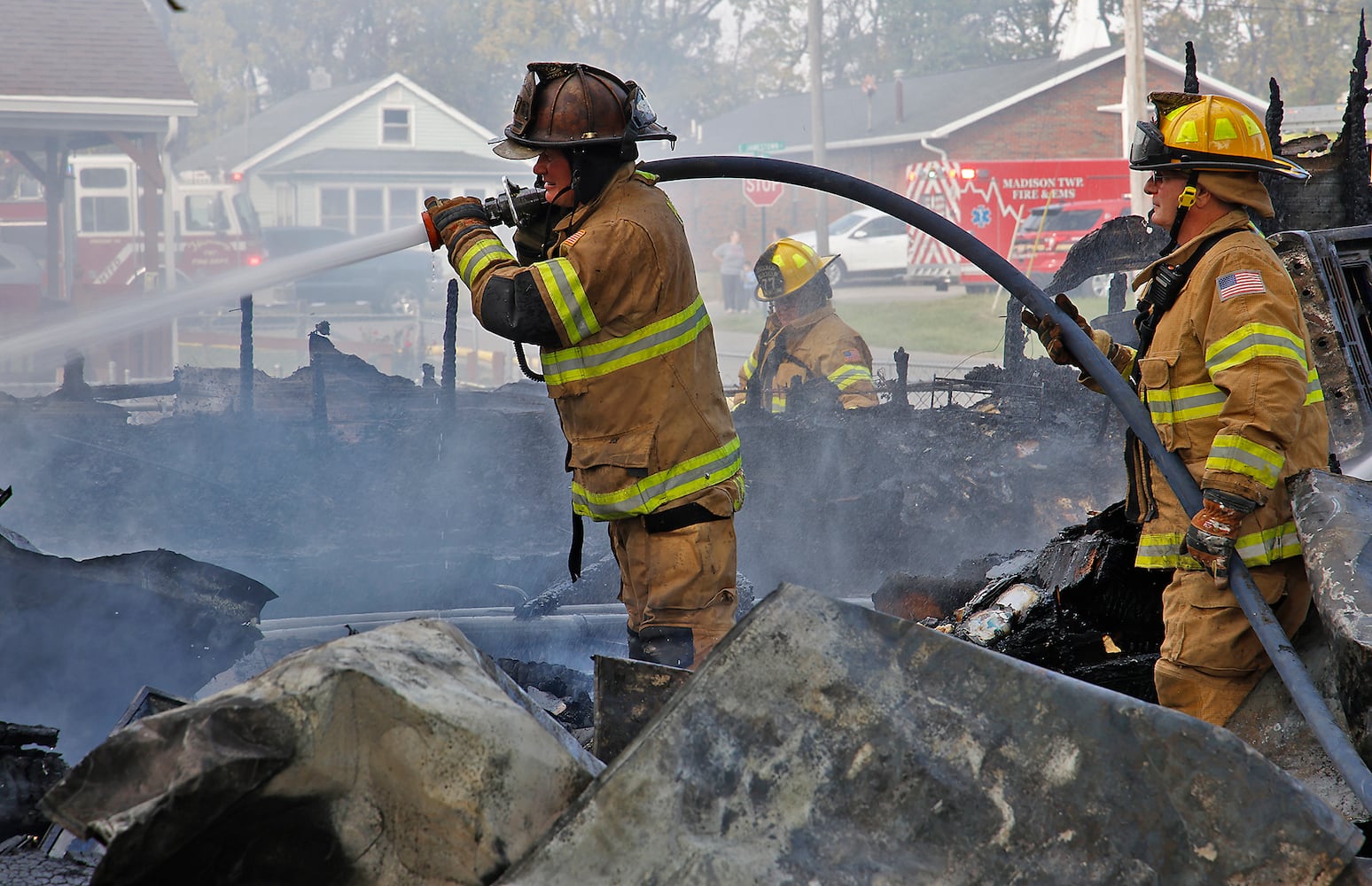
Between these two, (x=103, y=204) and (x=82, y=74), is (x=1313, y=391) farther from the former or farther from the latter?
(x=103, y=204)

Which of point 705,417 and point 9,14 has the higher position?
point 9,14

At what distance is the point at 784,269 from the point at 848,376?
2.86 feet

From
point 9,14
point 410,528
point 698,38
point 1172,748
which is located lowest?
point 410,528

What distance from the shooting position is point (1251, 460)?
2.64m

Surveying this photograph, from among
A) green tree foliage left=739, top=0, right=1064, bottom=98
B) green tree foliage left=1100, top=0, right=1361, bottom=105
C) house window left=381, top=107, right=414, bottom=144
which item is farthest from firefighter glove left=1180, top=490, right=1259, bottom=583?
green tree foliage left=739, top=0, right=1064, bottom=98

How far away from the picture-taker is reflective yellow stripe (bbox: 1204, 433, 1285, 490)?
2.64 metres

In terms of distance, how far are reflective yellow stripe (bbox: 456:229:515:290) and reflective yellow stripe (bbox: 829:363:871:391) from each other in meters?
4.40

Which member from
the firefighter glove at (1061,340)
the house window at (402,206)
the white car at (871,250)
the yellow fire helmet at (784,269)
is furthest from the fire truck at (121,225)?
the firefighter glove at (1061,340)

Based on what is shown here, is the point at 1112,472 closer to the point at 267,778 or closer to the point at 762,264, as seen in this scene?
the point at 762,264

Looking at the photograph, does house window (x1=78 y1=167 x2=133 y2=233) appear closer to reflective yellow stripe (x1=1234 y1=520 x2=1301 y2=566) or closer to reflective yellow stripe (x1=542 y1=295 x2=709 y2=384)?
reflective yellow stripe (x1=542 y1=295 x2=709 y2=384)

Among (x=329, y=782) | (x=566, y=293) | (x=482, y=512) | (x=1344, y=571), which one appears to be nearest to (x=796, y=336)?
(x=482, y=512)

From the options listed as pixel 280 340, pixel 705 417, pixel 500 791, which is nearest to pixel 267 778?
pixel 500 791

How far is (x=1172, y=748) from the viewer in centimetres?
169

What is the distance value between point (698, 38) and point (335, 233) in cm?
1225
